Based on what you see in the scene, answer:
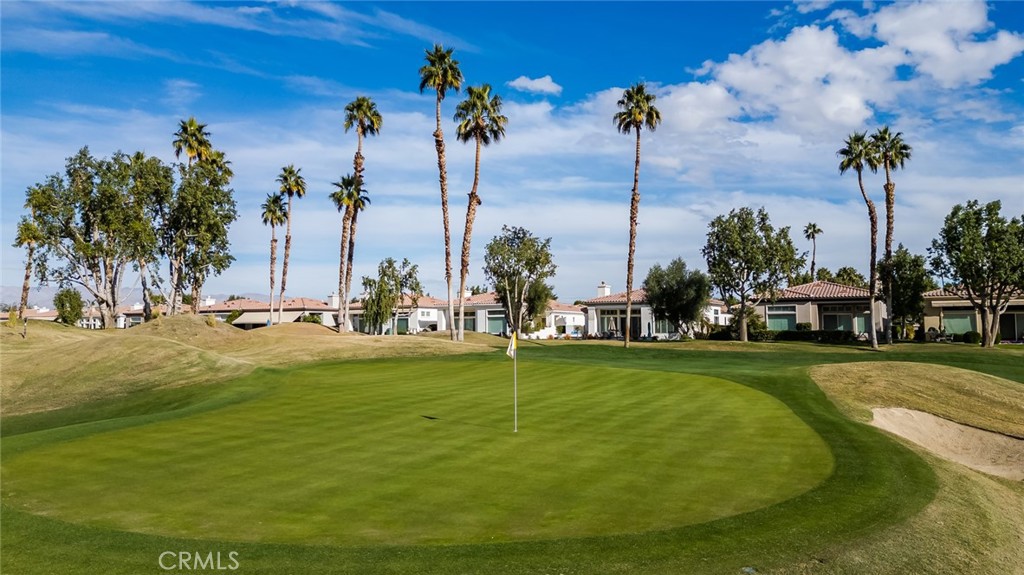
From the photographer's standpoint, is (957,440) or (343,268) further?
(343,268)

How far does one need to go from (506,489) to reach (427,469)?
203 centimetres

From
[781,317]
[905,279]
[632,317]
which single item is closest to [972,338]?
[905,279]

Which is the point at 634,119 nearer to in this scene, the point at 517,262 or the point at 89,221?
the point at 517,262

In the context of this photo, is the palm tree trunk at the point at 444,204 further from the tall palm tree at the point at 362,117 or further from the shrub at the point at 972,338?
the shrub at the point at 972,338

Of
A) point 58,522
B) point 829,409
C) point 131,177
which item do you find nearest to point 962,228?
point 829,409

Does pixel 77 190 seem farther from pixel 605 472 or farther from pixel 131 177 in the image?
pixel 605 472

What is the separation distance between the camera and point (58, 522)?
10.2 m

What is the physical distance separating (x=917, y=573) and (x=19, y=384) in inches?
1416

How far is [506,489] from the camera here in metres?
12.0

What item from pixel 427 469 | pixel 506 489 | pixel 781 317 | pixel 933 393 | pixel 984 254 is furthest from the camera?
pixel 781 317

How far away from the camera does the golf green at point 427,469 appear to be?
408 inches

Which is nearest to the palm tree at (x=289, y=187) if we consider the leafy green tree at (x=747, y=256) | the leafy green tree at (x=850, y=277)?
the leafy green tree at (x=747, y=256)

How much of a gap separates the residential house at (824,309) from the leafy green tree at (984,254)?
1062 centimetres
